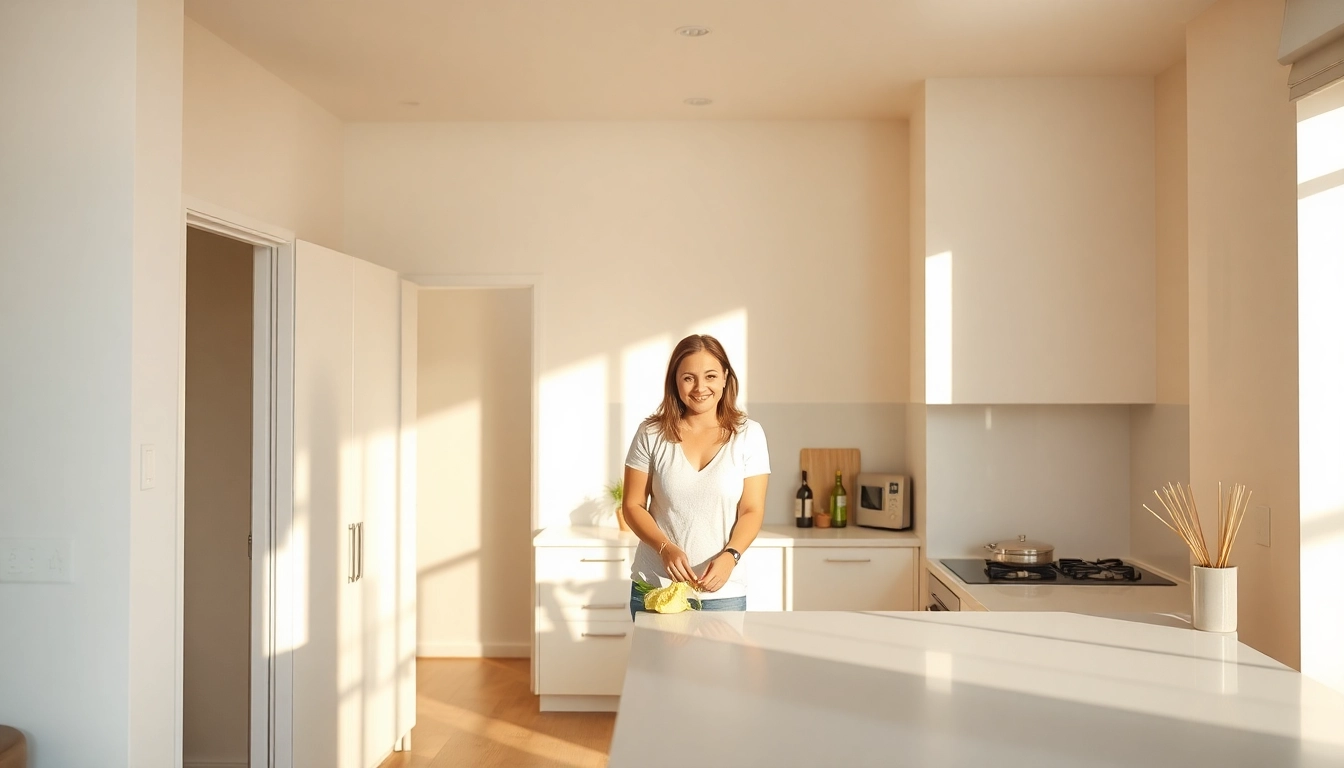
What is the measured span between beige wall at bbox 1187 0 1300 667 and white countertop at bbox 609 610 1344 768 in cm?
68

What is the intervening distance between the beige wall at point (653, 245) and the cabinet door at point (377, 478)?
69cm

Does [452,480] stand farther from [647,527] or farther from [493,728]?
[647,527]

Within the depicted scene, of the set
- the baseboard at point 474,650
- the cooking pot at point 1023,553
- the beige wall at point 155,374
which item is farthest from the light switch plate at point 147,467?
the baseboard at point 474,650

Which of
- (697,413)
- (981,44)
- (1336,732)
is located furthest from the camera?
(981,44)

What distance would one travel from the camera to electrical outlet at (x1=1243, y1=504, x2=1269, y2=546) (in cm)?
279

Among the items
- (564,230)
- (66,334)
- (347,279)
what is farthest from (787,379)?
(66,334)

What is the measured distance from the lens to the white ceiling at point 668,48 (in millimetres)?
3395

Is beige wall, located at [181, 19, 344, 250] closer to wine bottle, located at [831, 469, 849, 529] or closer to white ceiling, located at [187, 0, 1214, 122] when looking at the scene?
white ceiling, located at [187, 0, 1214, 122]

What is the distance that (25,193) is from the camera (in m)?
2.44

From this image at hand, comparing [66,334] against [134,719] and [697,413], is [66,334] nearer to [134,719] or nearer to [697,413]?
[134,719]

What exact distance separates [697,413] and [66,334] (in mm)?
1669

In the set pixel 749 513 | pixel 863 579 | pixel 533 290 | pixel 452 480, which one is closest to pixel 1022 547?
pixel 863 579

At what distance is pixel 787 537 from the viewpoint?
4.50 m

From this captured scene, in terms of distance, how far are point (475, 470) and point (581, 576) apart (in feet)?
4.95
